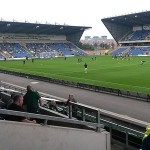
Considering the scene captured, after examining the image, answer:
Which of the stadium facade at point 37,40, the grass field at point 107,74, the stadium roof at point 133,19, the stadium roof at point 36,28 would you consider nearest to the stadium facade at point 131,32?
the stadium roof at point 133,19

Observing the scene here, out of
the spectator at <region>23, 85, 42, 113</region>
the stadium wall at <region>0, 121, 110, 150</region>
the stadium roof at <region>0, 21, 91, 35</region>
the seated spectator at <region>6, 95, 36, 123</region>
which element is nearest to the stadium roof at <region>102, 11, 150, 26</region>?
the stadium roof at <region>0, 21, 91, 35</region>

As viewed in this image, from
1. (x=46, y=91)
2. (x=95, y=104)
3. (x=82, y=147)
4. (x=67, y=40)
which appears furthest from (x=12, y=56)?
(x=82, y=147)

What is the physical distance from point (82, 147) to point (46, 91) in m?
21.5

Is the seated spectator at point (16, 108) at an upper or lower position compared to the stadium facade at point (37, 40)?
lower

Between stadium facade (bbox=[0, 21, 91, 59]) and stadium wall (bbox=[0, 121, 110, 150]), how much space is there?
275 ft

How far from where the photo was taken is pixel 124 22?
108 m

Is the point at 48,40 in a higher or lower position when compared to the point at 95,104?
higher

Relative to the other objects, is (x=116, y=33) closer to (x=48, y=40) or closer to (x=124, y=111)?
(x=48, y=40)

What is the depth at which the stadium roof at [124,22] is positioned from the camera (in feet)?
320

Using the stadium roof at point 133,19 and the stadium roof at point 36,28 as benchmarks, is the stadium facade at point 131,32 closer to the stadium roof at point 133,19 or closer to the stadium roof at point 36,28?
the stadium roof at point 133,19

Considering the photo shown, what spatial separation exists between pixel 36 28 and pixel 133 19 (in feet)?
109

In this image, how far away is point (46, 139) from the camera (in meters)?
5.94

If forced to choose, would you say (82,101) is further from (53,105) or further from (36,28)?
(36,28)

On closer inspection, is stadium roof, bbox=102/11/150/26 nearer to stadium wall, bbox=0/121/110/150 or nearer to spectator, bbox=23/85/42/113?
spectator, bbox=23/85/42/113
